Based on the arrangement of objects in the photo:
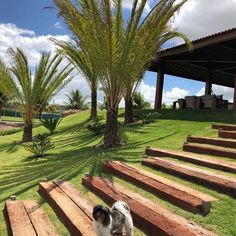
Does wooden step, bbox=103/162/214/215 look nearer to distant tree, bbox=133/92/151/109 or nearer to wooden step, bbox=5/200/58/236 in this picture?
wooden step, bbox=5/200/58/236

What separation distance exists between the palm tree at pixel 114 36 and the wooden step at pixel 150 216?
571 centimetres

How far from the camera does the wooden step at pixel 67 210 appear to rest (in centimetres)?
535

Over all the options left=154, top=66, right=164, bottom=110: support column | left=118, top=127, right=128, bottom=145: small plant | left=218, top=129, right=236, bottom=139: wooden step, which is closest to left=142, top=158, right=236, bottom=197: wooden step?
left=218, top=129, right=236, bottom=139: wooden step

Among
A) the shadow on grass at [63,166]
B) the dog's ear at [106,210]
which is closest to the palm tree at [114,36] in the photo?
the shadow on grass at [63,166]

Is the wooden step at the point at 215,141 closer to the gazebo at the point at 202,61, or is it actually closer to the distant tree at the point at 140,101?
the gazebo at the point at 202,61

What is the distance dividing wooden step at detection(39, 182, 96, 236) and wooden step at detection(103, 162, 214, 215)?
1083mm

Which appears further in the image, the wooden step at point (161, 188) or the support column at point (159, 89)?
the support column at point (159, 89)

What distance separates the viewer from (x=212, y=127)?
12.2 metres

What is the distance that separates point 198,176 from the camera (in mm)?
6449

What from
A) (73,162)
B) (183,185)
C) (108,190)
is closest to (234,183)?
(183,185)

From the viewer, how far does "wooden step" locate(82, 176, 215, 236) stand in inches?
185

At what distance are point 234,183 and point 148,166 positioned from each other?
256cm

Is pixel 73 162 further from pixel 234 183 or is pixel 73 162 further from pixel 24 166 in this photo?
pixel 234 183

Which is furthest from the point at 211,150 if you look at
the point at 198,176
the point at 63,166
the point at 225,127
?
the point at 63,166
